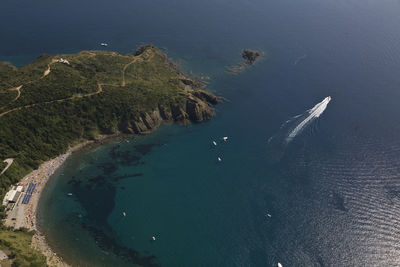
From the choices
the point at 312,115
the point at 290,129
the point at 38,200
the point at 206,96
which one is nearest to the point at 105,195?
the point at 38,200

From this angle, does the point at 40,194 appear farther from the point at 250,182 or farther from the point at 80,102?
the point at 250,182

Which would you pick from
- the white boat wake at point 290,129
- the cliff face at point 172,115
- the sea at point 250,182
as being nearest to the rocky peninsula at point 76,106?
the cliff face at point 172,115

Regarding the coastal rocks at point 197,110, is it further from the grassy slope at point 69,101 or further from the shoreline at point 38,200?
the shoreline at point 38,200

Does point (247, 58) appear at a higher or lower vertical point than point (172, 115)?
higher

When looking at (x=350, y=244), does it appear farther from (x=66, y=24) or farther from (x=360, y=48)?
(x=66, y=24)

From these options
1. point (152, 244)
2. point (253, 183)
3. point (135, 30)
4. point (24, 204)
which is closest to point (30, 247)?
point (24, 204)

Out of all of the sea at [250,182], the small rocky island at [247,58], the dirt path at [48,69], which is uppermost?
the dirt path at [48,69]
